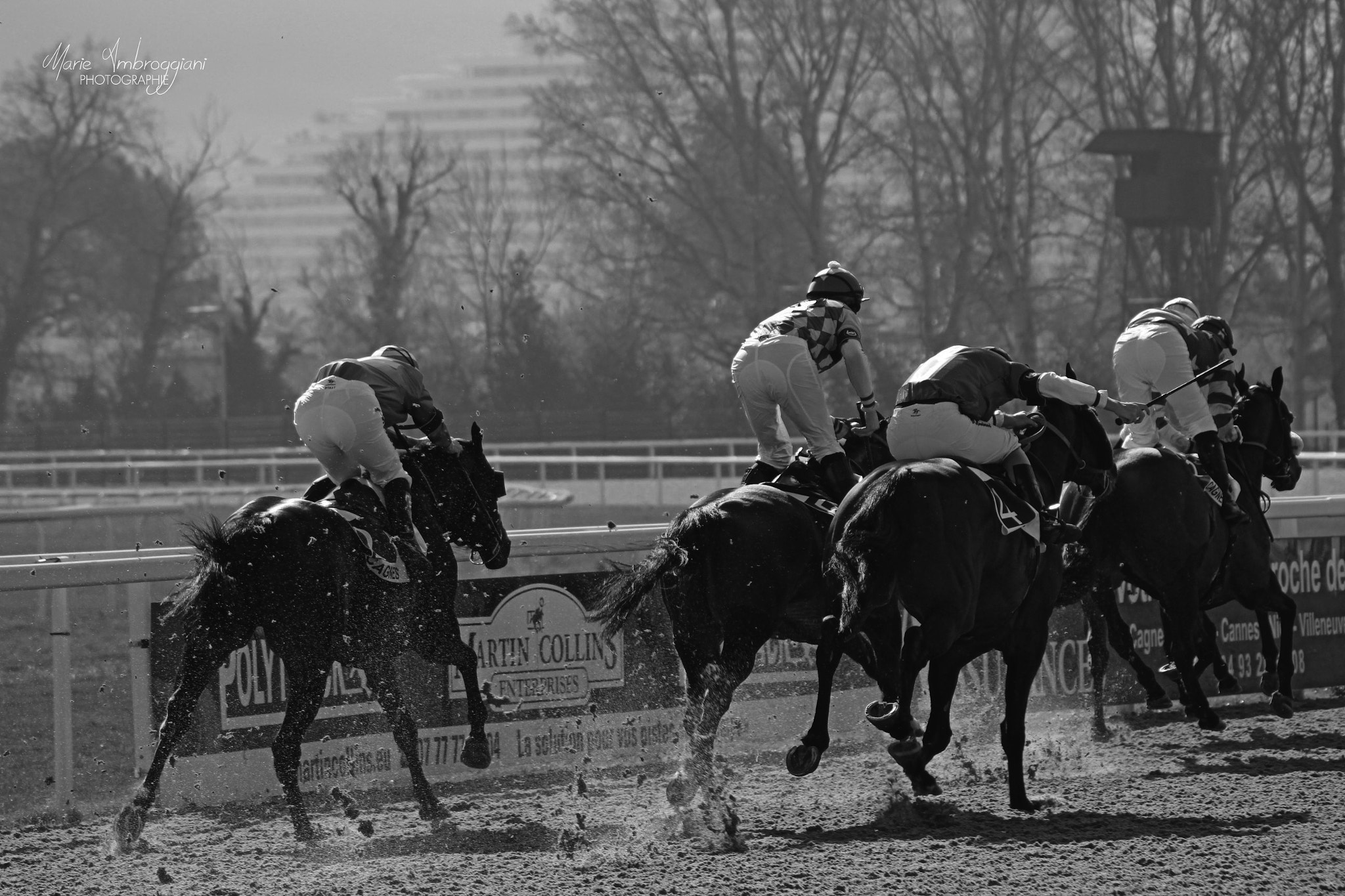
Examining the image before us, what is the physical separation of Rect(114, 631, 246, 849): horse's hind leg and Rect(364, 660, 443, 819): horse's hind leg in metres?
0.58

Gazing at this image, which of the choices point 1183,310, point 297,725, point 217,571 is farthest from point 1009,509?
point 1183,310

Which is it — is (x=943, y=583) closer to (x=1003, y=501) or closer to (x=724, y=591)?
(x=1003, y=501)

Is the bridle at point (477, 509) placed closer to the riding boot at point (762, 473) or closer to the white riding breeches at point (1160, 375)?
the riding boot at point (762, 473)

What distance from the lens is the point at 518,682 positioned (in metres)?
7.38

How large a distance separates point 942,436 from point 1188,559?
231 centimetres

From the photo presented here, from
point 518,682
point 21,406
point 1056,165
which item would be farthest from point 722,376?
point 518,682

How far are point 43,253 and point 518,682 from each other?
2555 centimetres

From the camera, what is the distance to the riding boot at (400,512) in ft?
21.0

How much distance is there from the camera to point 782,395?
661 cm

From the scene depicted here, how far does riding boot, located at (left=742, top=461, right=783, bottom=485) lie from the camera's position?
6.71 meters

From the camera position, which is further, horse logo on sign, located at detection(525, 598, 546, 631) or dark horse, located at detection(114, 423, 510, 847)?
horse logo on sign, located at detection(525, 598, 546, 631)

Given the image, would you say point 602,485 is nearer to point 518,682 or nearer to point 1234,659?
point 1234,659

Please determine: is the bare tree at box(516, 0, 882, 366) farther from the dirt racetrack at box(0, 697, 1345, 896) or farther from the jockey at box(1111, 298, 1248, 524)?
the dirt racetrack at box(0, 697, 1345, 896)

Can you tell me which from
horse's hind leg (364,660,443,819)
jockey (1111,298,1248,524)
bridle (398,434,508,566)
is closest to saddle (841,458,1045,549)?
bridle (398,434,508,566)
